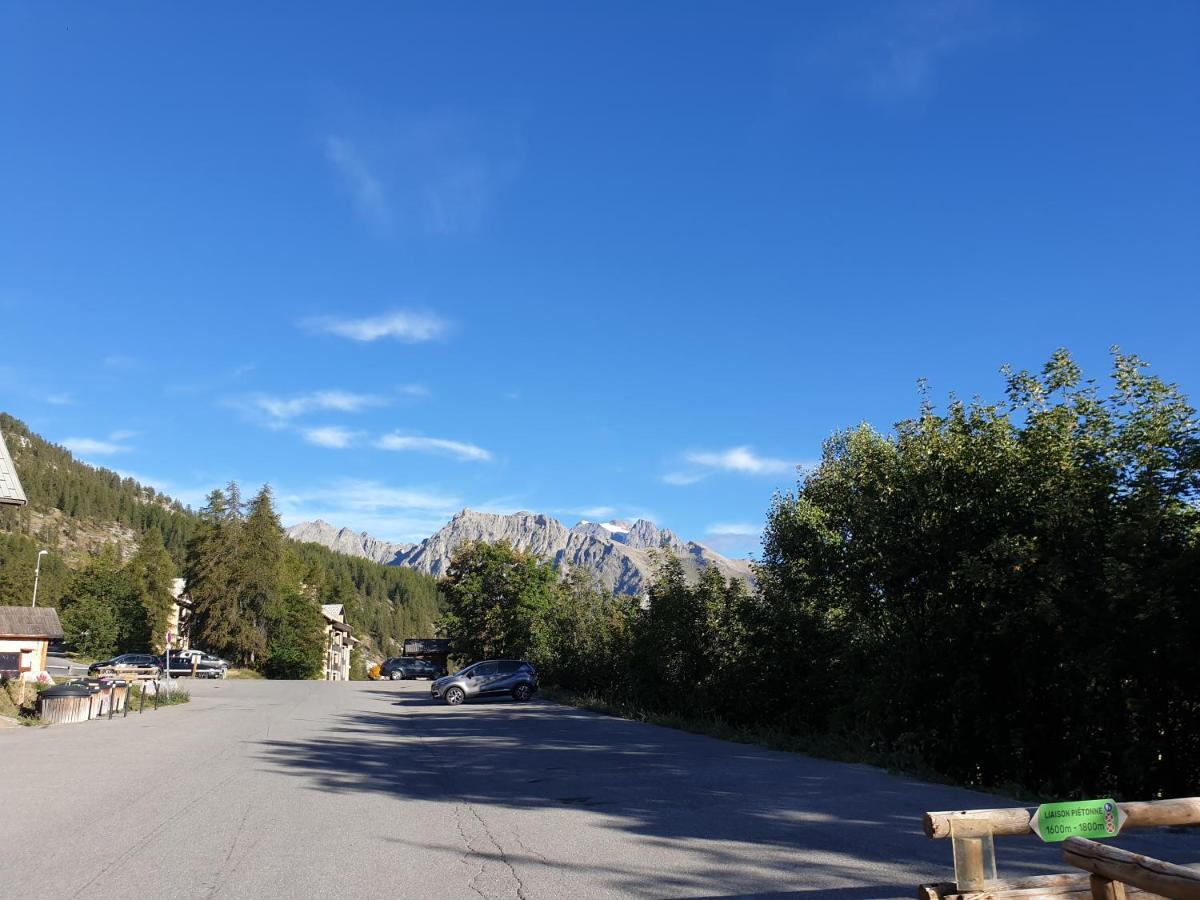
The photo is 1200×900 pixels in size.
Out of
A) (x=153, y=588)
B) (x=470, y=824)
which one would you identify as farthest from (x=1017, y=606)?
(x=153, y=588)

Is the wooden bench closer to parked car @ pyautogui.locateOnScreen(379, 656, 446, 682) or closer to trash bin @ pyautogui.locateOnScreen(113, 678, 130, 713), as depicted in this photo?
trash bin @ pyautogui.locateOnScreen(113, 678, 130, 713)

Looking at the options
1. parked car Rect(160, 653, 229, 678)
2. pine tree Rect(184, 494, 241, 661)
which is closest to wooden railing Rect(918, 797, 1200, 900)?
parked car Rect(160, 653, 229, 678)

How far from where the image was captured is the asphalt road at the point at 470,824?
21.2ft

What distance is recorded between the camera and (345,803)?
10156 mm

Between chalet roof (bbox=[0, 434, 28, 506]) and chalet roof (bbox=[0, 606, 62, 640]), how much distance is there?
995 inches

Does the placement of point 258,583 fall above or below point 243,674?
above

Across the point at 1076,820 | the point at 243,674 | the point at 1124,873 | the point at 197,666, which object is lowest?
the point at 243,674

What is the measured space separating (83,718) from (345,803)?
1693 centimetres

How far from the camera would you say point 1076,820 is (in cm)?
355

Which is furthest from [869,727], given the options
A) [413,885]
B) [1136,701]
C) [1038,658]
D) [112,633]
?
[112,633]

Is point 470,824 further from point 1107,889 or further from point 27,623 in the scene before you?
point 27,623

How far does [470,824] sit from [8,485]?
2088 centimetres

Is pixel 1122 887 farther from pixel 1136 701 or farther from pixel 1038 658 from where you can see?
pixel 1038 658

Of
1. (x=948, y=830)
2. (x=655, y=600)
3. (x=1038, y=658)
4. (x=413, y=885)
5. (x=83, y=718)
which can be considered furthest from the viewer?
(x=655, y=600)
